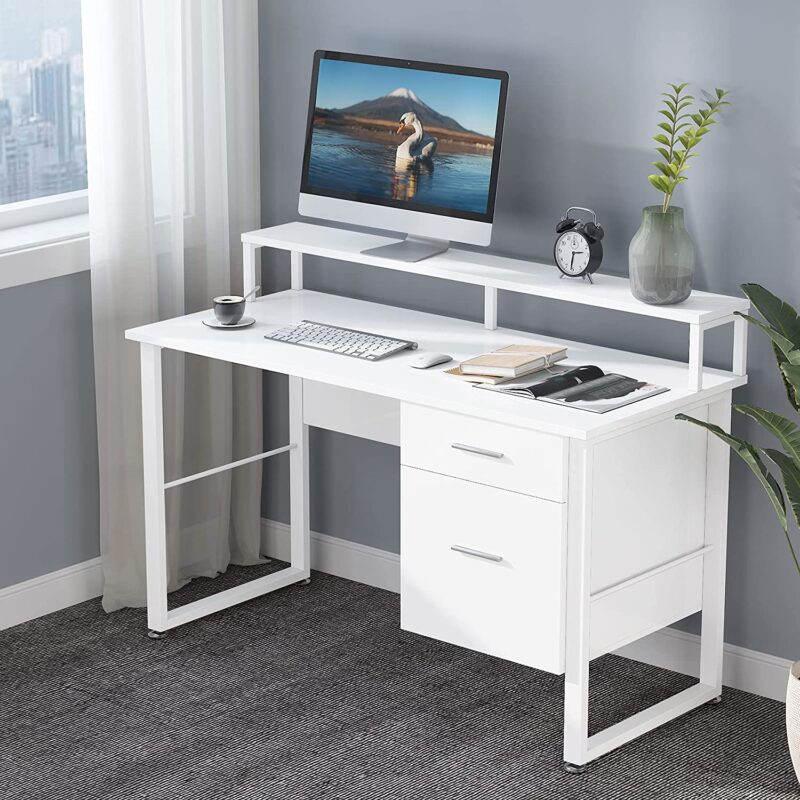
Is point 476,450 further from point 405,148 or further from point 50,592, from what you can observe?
point 50,592

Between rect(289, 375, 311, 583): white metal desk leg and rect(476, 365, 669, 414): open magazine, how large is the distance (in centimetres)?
97

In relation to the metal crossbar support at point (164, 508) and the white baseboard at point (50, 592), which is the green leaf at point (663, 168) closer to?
the metal crossbar support at point (164, 508)

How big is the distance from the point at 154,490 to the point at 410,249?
34.4 inches

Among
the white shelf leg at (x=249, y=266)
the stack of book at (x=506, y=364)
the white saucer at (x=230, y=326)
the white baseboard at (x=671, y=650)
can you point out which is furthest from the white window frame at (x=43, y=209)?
the stack of book at (x=506, y=364)

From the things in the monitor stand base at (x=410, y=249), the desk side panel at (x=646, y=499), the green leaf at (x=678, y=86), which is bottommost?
the desk side panel at (x=646, y=499)

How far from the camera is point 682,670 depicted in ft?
11.4

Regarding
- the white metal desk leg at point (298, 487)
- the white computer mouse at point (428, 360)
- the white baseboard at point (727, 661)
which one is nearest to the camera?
the white computer mouse at point (428, 360)

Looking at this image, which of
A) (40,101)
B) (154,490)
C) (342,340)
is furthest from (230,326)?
(40,101)

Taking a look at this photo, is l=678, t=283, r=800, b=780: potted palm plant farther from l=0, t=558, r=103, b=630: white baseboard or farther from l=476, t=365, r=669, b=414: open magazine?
l=0, t=558, r=103, b=630: white baseboard

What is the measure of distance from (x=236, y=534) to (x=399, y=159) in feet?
4.11

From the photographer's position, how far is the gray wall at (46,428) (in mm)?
3666

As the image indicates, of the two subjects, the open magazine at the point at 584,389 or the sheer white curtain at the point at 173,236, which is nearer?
the open magazine at the point at 584,389

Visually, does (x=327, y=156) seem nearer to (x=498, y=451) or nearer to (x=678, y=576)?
(x=498, y=451)

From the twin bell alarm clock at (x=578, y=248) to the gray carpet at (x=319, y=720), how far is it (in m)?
0.98
